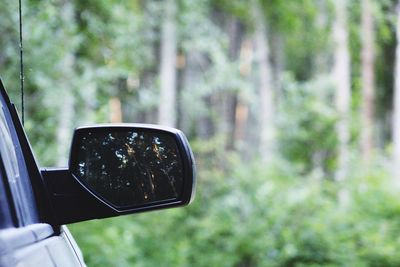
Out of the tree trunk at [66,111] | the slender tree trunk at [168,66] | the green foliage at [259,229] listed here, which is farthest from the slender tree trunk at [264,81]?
the tree trunk at [66,111]

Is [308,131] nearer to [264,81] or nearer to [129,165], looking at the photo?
[264,81]

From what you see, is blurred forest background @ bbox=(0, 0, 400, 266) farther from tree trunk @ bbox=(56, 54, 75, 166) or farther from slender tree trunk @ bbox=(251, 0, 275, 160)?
slender tree trunk @ bbox=(251, 0, 275, 160)

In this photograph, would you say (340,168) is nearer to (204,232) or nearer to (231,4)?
(204,232)

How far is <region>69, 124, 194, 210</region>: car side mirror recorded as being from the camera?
81.0 inches

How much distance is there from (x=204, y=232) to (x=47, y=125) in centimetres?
325

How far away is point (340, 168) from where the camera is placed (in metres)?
19.1

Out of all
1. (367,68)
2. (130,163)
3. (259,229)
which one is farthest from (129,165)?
(367,68)

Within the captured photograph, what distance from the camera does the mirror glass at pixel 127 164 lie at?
2.06 meters

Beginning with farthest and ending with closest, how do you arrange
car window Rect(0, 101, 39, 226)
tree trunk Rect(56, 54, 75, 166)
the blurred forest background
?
tree trunk Rect(56, 54, 75, 166) < the blurred forest background < car window Rect(0, 101, 39, 226)

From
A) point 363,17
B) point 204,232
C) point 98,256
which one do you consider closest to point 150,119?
point 363,17

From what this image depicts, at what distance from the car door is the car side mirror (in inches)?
6.3

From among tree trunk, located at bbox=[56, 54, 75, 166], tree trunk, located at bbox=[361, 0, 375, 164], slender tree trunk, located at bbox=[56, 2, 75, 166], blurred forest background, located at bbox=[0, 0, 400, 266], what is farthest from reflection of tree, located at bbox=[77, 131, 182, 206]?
tree trunk, located at bbox=[361, 0, 375, 164]

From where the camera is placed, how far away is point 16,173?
1772 millimetres

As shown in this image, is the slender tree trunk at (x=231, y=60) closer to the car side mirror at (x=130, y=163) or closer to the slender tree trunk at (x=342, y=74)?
the slender tree trunk at (x=342, y=74)
